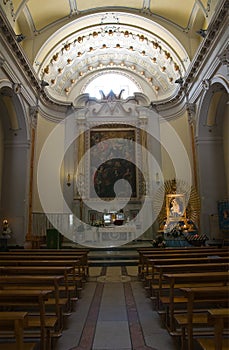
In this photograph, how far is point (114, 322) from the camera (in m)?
3.59

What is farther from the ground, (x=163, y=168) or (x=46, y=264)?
(x=163, y=168)

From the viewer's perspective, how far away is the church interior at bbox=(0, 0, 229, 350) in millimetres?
9344

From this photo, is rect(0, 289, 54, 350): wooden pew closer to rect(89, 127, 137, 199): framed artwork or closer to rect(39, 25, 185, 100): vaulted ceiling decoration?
rect(89, 127, 137, 199): framed artwork

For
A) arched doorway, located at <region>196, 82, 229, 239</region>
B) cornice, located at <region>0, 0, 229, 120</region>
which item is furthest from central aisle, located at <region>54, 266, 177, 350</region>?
cornice, located at <region>0, 0, 229, 120</region>

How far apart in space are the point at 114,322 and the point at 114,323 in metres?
0.04

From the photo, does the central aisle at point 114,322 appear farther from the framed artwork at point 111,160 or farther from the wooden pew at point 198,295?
the framed artwork at point 111,160

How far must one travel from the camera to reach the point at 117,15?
469 inches

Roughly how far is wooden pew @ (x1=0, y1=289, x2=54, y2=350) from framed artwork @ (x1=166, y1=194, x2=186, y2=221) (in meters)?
8.91

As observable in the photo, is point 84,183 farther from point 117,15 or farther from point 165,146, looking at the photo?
point 117,15

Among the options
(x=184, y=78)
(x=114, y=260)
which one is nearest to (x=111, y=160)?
(x=184, y=78)

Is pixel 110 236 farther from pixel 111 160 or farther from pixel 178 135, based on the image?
pixel 178 135

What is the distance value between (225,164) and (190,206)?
2183 mm

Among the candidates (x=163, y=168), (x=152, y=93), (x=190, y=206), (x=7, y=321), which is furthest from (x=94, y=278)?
(x=152, y=93)

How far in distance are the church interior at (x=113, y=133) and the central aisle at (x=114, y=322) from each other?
0.09 meters
